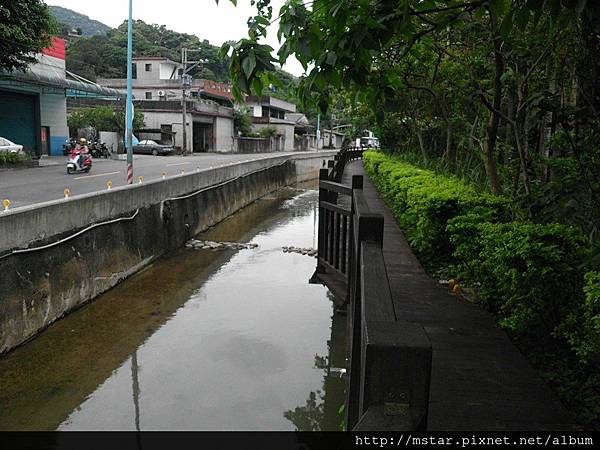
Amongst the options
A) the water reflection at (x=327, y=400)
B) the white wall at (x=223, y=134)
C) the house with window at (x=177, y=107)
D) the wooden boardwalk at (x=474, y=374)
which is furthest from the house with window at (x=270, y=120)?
the wooden boardwalk at (x=474, y=374)

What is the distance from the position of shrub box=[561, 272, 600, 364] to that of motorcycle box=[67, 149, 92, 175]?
65.8 ft

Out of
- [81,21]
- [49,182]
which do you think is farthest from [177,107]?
[81,21]

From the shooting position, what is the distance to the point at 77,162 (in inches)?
833

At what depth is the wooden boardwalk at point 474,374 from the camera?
3.48 m

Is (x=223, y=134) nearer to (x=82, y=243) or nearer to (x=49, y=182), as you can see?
(x=49, y=182)

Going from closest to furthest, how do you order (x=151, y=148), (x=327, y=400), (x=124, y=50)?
1. (x=327, y=400)
2. (x=151, y=148)
3. (x=124, y=50)

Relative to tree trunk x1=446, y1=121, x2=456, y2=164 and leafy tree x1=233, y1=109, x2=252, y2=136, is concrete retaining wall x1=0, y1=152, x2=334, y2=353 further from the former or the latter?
leafy tree x1=233, y1=109, x2=252, y2=136

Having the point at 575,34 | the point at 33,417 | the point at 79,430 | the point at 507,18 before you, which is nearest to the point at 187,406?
the point at 79,430

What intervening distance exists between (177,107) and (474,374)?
147 feet

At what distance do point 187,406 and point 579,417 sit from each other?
11.6 ft

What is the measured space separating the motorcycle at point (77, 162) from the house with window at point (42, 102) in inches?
227

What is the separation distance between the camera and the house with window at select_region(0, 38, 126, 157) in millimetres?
27250

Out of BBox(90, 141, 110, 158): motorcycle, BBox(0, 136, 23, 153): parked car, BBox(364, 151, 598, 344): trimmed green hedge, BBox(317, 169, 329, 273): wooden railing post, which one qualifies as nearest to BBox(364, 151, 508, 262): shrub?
BBox(364, 151, 598, 344): trimmed green hedge

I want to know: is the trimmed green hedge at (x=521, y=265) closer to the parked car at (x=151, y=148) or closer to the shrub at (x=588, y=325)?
the shrub at (x=588, y=325)
